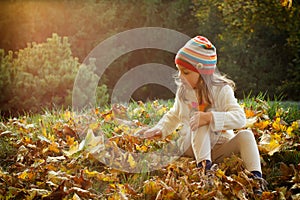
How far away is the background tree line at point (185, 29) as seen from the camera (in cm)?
880

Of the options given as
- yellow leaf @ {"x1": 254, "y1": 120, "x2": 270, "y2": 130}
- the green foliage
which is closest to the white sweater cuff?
yellow leaf @ {"x1": 254, "y1": 120, "x2": 270, "y2": 130}

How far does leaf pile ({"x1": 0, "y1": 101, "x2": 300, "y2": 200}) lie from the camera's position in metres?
2.59

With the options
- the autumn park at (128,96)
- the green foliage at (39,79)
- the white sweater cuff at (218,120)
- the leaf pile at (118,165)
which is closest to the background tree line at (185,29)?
the autumn park at (128,96)

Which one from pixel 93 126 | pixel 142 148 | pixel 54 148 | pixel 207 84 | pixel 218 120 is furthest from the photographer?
pixel 93 126

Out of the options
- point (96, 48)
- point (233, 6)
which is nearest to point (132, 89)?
point (96, 48)

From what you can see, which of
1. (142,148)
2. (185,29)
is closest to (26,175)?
(142,148)

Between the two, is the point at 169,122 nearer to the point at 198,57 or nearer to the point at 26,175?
the point at 198,57

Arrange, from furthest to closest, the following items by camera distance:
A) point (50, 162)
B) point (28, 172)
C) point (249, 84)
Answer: point (249, 84) < point (50, 162) < point (28, 172)

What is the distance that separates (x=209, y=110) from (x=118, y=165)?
0.69 m

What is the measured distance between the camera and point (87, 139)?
335cm

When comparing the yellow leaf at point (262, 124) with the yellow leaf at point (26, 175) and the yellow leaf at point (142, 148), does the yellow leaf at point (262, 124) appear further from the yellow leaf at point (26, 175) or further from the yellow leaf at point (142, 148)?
the yellow leaf at point (26, 175)

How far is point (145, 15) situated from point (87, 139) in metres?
7.62

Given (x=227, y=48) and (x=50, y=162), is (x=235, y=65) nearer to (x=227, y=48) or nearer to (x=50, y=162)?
(x=227, y=48)

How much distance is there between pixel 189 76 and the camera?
115 inches
